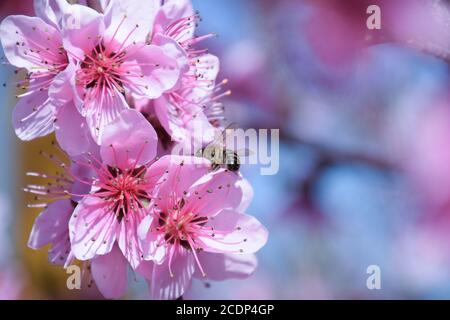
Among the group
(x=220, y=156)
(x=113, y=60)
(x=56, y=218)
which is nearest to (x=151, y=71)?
(x=113, y=60)

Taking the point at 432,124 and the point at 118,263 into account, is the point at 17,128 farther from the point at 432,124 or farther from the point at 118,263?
the point at 432,124

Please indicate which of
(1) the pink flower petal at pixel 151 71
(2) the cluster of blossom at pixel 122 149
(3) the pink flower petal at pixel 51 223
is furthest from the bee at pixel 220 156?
(3) the pink flower petal at pixel 51 223

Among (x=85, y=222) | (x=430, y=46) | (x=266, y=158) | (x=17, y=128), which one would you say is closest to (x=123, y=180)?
(x=85, y=222)

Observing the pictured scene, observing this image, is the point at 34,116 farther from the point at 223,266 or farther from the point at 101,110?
the point at 223,266

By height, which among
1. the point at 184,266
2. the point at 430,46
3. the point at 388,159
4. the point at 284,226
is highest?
the point at 430,46

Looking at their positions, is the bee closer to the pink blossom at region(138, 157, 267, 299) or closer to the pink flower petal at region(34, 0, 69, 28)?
the pink blossom at region(138, 157, 267, 299)

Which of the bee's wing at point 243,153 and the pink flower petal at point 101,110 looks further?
the bee's wing at point 243,153

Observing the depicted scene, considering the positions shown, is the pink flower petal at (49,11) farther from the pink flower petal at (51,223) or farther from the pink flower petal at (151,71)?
the pink flower petal at (51,223)
